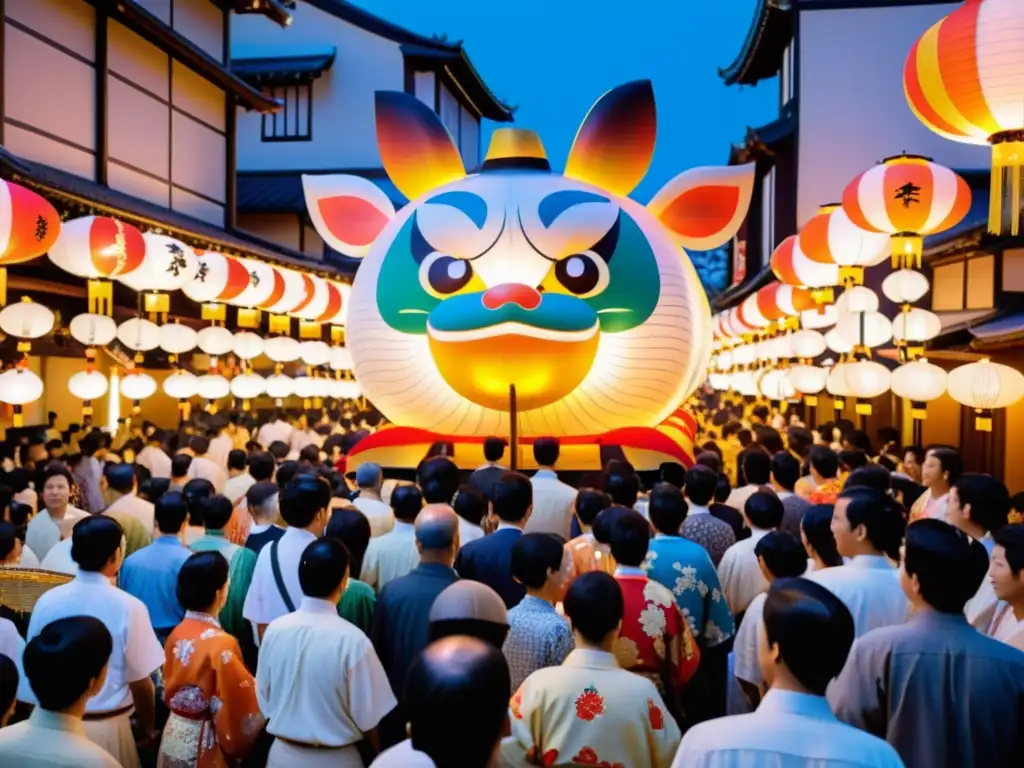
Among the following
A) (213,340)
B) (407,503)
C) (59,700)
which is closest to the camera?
(59,700)

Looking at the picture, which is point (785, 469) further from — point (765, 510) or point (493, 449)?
point (493, 449)

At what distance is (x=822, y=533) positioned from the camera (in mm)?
3818

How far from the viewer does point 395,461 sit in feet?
22.4

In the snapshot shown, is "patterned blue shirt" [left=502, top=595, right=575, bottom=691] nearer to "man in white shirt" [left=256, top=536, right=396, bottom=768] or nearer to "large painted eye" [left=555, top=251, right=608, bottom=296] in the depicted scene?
"man in white shirt" [left=256, top=536, right=396, bottom=768]

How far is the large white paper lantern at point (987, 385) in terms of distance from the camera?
21.9 ft

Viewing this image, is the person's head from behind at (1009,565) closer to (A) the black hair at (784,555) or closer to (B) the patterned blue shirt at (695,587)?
(A) the black hair at (784,555)

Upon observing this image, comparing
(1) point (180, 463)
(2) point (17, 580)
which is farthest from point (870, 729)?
(1) point (180, 463)

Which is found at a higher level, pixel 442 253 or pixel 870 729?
pixel 442 253

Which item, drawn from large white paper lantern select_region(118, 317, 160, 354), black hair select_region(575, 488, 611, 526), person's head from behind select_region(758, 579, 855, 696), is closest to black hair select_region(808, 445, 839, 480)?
black hair select_region(575, 488, 611, 526)

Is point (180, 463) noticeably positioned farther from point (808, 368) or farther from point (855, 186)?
point (808, 368)

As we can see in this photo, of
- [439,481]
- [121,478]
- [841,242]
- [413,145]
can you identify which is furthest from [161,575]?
[841,242]

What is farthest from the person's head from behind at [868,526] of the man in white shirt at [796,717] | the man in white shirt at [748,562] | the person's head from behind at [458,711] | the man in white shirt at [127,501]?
the man in white shirt at [127,501]

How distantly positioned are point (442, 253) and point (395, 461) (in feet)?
5.40

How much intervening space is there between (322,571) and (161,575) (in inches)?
58.2
